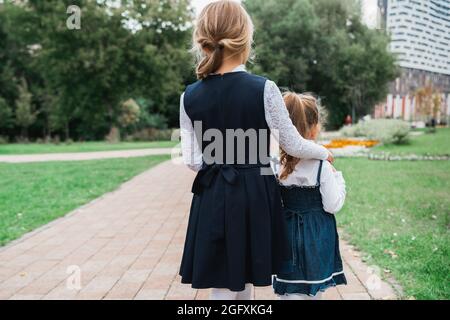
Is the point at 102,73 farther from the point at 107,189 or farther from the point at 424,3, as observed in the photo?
the point at 424,3

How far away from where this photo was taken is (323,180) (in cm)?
233

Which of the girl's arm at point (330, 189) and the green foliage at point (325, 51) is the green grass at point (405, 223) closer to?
the girl's arm at point (330, 189)

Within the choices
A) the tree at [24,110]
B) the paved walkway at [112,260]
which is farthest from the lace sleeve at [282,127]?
the tree at [24,110]

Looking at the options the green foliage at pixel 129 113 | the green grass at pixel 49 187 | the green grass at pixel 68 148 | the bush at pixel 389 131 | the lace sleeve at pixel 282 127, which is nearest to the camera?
the lace sleeve at pixel 282 127

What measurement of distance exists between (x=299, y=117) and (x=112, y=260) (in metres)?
2.65

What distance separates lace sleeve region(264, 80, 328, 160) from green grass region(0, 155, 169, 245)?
157 inches

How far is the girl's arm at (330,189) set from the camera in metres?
2.33

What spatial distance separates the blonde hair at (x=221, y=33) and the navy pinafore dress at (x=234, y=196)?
0.08 meters

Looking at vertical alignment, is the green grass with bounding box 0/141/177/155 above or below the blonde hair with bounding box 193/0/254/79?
below

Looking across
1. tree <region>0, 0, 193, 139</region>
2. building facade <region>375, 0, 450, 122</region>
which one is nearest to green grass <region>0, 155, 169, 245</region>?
building facade <region>375, 0, 450, 122</region>

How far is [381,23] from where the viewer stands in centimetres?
395

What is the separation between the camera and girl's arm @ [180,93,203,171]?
2.17 metres

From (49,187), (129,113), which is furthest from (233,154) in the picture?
(129,113)

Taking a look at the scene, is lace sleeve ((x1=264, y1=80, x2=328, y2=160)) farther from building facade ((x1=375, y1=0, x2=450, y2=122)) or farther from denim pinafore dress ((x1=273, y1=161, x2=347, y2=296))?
building facade ((x1=375, y1=0, x2=450, y2=122))
